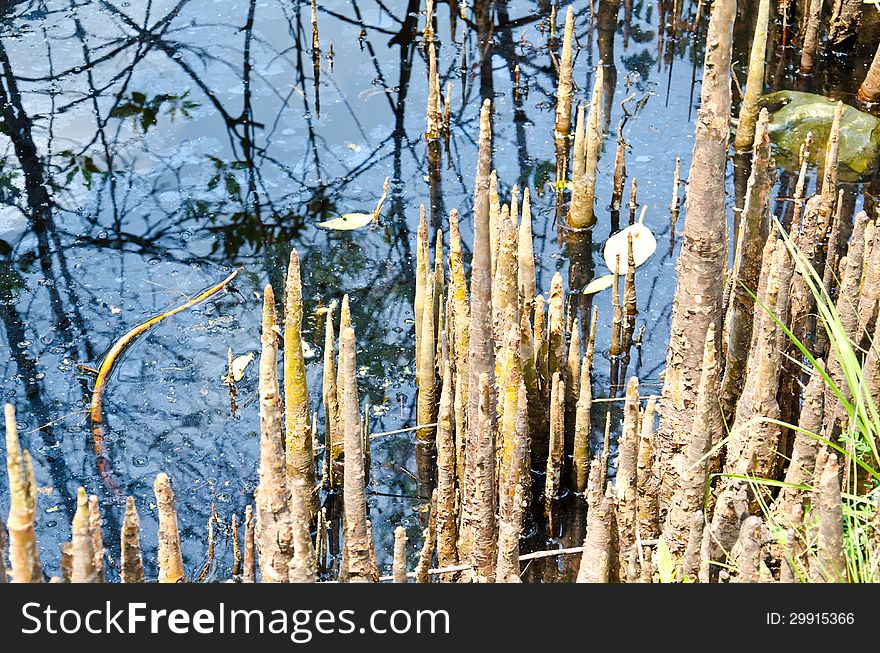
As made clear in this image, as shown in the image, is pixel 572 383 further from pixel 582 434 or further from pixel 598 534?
pixel 598 534

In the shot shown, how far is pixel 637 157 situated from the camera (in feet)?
27.8

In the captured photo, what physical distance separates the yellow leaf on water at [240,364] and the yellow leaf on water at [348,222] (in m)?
1.43

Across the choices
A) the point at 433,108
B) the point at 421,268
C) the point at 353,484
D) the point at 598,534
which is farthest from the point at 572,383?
the point at 433,108

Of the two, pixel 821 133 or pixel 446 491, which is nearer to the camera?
pixel 446 491

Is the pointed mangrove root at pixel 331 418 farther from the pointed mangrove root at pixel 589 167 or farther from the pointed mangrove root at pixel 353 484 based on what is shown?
the pointed mangrove root at pixel 589 167

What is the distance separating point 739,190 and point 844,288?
3.62 metres

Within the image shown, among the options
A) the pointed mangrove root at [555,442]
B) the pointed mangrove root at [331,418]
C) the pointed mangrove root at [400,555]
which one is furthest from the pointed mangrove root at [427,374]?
the pointed mangrove root at [400,555]

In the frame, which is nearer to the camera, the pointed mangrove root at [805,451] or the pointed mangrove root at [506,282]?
the pointed mangrove root at [805,451]

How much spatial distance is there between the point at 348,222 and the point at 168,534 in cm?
457

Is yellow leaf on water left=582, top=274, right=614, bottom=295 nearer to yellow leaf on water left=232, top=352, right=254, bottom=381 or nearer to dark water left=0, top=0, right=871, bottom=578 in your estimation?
dark water left=0, top=0, right=871, bottom=578

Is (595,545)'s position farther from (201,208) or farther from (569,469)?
(201,208)

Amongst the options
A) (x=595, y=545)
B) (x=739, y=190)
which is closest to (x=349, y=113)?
(x=739, y=190)

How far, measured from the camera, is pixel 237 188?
824 centimetres

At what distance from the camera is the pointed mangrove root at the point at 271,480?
322cm
